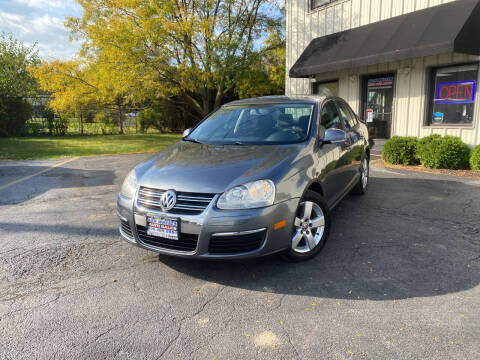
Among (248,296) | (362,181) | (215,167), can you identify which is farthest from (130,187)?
(362,181)

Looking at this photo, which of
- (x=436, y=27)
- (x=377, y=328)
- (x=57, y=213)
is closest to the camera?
(x=377, y=328)

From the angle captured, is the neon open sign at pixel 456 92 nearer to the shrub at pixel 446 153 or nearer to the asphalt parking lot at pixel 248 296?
the shrub at pixel 446 153

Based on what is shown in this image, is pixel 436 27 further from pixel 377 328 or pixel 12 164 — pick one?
pixel 12 164

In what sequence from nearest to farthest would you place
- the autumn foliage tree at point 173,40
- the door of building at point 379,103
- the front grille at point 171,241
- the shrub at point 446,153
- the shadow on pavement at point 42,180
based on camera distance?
the front grille at point 171,241 → the shadow on pavement at point 42,180 → the shrub at point 446,153 → the door of building at point 379,103 → the autumn foliage tree at point 173,40

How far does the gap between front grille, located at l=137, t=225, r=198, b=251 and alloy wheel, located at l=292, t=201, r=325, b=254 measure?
3.29 feet

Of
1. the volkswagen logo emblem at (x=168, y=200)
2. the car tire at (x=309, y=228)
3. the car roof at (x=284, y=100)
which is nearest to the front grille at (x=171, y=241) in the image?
the volkswagen logo emblem at (x=168, y=200)

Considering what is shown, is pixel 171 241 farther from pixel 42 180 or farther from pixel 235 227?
pixel 42 180

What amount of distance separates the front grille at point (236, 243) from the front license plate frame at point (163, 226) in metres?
0.33

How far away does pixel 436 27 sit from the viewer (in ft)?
27.9

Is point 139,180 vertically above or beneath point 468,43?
beneath

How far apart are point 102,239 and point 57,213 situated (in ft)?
5.45

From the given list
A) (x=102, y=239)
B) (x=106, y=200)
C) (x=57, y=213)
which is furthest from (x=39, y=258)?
(x=106, y=200)

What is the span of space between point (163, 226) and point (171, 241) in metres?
0.16

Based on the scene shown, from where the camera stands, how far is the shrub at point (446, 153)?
843 centimetres
